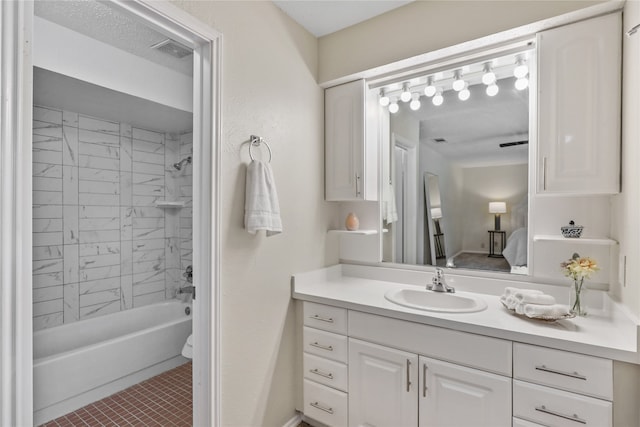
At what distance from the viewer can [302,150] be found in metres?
2.13

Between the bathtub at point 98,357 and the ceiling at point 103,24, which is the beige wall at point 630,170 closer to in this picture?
the ceiling at point 103,24

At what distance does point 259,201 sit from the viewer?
66.2 inches

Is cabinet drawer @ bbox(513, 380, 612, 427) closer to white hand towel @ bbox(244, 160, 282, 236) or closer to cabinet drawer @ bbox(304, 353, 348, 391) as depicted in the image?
cabinet drawer @ bbox(304, 353, 348, 391)

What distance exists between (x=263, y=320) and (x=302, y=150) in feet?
3.56

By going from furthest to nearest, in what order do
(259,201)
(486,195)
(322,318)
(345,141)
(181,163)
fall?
(181,163), (345,141), (486,195), (322,318), (259,201)

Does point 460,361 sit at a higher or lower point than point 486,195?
lower

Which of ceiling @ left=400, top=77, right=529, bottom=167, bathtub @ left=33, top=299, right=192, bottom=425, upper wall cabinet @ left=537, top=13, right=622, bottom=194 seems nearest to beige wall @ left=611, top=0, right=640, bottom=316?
upper wall cabinet @ left=537, top=13, right=622, bottom=194

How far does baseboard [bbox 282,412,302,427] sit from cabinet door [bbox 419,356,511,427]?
32.7 inches

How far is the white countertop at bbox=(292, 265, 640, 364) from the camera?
1239 millimetres

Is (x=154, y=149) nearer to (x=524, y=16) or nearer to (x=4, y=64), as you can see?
(x=4, y=64)

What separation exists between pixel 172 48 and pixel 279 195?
4.47 feet

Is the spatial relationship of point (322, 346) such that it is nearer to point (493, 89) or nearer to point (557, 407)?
point (557, 407)

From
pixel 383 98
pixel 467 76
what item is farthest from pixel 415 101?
pixel 467 76

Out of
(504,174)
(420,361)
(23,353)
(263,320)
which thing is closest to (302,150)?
(263,320)
